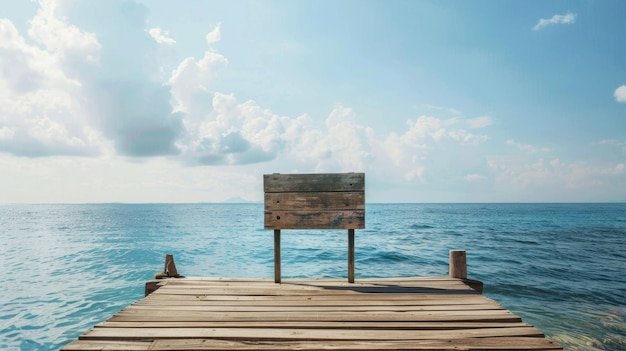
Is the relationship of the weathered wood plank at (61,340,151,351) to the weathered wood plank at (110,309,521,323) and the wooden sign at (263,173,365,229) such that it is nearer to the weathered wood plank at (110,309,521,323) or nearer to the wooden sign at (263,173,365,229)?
the weathered wood plank at (110,309,521,323)

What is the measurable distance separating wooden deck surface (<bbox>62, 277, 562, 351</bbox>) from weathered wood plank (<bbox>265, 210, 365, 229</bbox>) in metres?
1.09

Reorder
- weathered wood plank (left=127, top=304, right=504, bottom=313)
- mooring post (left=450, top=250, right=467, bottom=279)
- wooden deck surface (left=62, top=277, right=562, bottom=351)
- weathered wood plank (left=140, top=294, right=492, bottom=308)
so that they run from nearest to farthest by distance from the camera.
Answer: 1. wooden deck surface (left=62, top=277, right=562, bottom=351)
2. weathered wood plank (left=127, top=304, right=504, bottom=313)
3. weathered wood plank (left=140, top=294, right=492, bottom=308)
4. mooring post (left=450, top=250, right=467, bottom=279)

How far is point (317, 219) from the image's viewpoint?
19.2 feet

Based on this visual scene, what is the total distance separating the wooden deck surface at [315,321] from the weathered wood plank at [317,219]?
109 centimetres

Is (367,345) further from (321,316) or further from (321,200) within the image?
(321,200)

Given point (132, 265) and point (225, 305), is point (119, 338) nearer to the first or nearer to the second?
point (225, 305)

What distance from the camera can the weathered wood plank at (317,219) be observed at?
19.1 feet

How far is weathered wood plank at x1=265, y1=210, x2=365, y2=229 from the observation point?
584 cm

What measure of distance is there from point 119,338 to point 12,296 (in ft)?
52.5

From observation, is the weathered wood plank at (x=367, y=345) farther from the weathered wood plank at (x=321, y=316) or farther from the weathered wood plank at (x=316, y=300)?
the weathered wood plank at (x=316, y=300)

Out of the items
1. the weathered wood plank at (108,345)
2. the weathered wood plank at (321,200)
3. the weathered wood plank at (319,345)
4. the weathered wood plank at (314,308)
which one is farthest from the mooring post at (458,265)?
the weathered wood plank at (108,345)

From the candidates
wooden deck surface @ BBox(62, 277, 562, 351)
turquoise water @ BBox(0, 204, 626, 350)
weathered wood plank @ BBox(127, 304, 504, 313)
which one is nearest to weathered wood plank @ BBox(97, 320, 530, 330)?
wooden deck surface @ BBox(62, 277, 562, 351)

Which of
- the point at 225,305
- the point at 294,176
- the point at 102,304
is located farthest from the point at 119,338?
the point at 102,304

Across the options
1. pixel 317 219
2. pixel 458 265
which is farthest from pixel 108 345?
pixel 458 265
